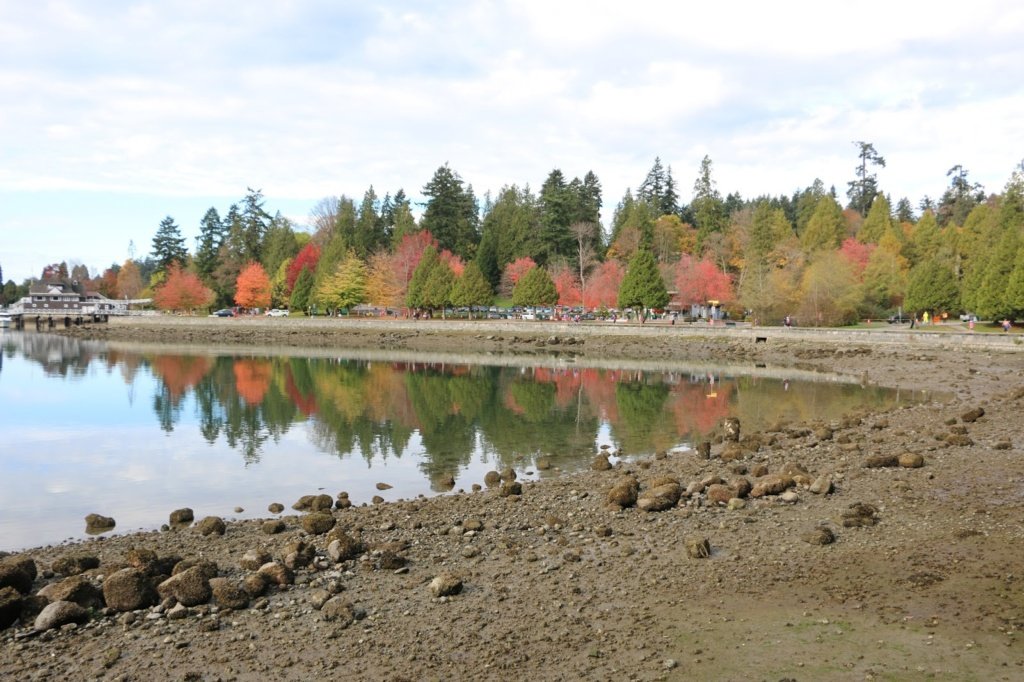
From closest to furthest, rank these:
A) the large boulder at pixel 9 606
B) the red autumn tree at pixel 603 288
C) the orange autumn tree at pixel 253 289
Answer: the large boulder at pixel 9 606, the red autumn tree at pixel 603 288, the orange autumn tree at pixel 253 289

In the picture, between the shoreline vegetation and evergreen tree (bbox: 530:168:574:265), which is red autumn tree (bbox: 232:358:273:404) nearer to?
the shoreline vegetation

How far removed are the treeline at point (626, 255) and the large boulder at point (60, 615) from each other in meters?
61.3

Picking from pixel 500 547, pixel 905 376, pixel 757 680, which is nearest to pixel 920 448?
pixel 500 547

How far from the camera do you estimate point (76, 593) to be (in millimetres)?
10180

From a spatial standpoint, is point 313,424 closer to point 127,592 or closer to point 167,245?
point 127,592

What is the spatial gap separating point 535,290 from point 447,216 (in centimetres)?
2878

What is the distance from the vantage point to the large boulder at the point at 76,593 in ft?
33.3

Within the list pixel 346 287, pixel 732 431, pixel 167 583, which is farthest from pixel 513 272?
pixel 167 583

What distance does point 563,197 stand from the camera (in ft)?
319

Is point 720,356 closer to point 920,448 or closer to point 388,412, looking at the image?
point 388,412

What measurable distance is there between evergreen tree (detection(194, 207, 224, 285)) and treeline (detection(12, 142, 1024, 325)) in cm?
27

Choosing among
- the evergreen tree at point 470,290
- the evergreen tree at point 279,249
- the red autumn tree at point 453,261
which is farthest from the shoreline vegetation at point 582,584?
the evergreen tree at point 279,249

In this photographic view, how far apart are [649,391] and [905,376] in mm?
15345

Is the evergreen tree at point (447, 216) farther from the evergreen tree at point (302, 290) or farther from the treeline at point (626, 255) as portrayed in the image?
the evergreen tree at point (302, 290)
